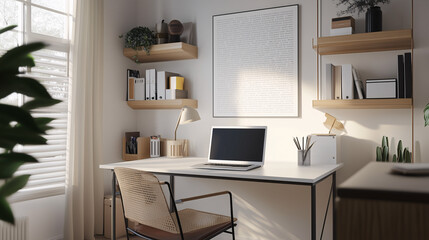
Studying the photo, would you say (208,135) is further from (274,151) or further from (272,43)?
(272,43)

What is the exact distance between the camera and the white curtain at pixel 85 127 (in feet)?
10.7

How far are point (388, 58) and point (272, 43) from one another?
911 mm

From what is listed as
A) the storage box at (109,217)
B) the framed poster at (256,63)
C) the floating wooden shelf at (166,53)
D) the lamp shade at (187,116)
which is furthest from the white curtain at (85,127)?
the framed poster at (256,63)

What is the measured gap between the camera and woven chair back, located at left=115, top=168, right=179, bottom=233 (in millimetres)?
2145

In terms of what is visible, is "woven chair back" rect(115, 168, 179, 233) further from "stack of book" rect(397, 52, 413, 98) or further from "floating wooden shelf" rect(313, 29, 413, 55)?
"stack of book" rect(397, 52, 413, 98)

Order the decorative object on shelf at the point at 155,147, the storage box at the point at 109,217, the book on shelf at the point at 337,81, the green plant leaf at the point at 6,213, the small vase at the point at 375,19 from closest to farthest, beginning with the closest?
the green plant leaf at the point at 6,213, the small vase at the point at 375,19, the book on shelf at the point at 337,81, the storage box at the point at 109,217, the decorative object on shelf at the point at 155,147

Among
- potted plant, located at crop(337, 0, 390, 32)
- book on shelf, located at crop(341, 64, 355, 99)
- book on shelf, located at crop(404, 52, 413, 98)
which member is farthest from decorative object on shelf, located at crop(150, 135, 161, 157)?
book on shelf, located at crop(404, 52, 413, 98)

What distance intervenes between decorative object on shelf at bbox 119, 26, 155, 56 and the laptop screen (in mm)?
1110

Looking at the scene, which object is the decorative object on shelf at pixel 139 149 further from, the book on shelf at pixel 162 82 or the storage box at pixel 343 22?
the storage box at pixel 343 22

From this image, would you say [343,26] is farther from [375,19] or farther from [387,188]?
[387,188]

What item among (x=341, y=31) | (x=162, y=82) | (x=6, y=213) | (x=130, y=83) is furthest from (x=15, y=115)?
(x=130, y=83)

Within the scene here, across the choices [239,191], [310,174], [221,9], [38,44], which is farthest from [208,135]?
[38,44]

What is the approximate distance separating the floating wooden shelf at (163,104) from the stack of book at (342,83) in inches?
48.5

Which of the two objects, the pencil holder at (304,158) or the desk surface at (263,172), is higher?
the pencil holder at (304,158)
